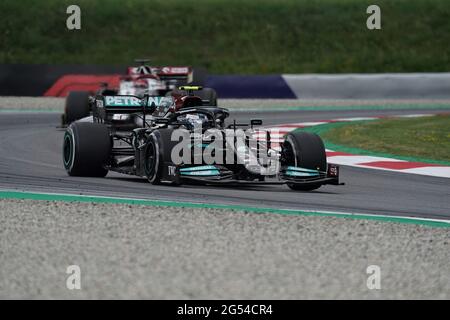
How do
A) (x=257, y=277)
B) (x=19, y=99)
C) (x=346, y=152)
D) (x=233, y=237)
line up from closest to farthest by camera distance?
(x=257, y=277) < (x=233, y=237) < (x=346, y=152) < (x=19, y=99)

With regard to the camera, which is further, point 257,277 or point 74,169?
point 74,169

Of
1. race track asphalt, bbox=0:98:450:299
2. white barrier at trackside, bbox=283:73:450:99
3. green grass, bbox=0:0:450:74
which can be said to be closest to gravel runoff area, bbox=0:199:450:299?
race track asphalt, bbox=0:98:450:299

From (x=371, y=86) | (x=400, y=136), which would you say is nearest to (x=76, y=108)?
(x=400, y=136)

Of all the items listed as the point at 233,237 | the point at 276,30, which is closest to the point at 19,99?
the point at 276,30

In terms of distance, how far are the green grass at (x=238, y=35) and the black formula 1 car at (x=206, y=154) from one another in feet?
67.3

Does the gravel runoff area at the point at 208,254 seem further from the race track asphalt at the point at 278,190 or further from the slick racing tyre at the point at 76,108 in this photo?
the slick racing tyre at the point at 76,108

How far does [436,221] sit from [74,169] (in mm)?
4675

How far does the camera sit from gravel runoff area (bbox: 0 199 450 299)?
6.64 m

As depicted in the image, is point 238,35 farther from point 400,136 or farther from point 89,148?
point 89,148

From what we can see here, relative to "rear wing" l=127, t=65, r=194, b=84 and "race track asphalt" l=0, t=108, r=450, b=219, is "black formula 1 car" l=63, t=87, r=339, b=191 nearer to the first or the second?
"race track asphalt" l=0, t=108, r=450, b=219

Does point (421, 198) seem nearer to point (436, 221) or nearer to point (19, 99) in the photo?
point (436, 221)

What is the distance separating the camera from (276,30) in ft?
115

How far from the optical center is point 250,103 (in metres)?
26.6

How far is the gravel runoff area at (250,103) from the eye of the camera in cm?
2575
